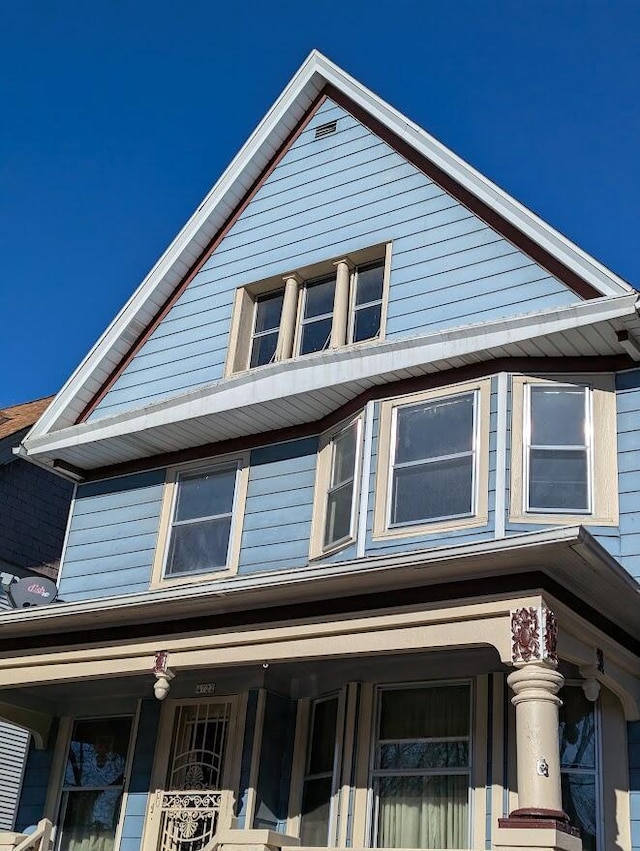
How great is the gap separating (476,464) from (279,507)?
111 inches

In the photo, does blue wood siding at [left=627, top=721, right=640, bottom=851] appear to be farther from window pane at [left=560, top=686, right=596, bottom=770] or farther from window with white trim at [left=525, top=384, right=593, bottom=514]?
window with white trim at [left=525, top=384, right=593, bottom=514]

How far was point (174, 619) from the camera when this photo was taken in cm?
1042

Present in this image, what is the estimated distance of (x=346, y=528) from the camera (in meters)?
11.5

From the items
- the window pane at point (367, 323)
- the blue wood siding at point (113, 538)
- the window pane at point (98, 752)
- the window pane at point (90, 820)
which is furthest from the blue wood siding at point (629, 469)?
the window pane at point (90, 820)

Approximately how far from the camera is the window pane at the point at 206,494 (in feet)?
43.2

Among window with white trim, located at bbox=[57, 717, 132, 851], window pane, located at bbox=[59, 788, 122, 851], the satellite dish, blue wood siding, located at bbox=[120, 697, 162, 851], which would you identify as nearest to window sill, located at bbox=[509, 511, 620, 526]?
blue wood siding, located at bbox=[120, 697, 162, 851]

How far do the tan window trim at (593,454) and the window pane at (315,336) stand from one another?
117 inches

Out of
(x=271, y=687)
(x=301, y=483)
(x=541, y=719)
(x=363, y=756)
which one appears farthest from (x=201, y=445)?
(x=541, y=719)

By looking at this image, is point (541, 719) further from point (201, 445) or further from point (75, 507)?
point (75, 507)

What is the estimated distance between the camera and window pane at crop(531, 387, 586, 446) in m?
10.7

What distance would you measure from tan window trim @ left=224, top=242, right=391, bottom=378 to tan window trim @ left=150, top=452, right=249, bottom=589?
46.6 inches

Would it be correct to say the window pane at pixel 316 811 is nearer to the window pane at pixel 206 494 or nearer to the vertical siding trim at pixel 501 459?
the vertical siding trim at pixel 501 459

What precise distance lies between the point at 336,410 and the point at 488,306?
218 centimetres

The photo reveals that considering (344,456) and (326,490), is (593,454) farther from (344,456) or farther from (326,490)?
(326,490)
